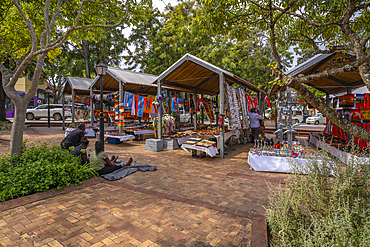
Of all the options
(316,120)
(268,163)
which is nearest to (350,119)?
(268,163)

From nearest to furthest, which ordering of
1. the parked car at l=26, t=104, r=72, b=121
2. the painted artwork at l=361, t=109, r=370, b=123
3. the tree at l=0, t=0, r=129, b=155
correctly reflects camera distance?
the tree at l=0, t=0, r=129, b=155, the painted artwork at l=361, t=109, r=370, b=123, the parked car at l=26, t=104, r=72, b=121

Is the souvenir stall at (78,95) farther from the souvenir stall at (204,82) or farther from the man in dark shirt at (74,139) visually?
the man in dark shirt at (74,139)

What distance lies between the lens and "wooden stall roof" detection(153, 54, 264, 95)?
28.0ft

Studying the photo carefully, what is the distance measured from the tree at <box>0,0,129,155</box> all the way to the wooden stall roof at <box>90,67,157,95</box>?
12.6 ft

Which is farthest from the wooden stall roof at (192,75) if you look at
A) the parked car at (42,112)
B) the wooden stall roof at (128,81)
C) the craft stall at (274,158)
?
the parked car at (42,112)

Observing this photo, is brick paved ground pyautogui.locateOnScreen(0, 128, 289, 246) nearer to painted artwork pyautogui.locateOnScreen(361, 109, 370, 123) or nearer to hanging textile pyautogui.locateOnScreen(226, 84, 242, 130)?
hanging textile pyautogui.locateOnScreen(226, 84, 242, 130)

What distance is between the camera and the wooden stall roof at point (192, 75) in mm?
8523

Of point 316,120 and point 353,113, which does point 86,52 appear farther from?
point 316,120

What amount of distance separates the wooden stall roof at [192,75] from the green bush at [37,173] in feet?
18.6

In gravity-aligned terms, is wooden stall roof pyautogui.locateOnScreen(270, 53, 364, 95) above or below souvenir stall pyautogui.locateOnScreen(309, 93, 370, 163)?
above

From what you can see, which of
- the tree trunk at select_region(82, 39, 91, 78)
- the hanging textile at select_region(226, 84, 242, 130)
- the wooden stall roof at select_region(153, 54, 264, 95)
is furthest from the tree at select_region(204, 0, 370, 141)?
the tree trunk at select_region(82, 39, 91, 78)

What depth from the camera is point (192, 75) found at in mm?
10516

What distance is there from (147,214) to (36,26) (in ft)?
27.9

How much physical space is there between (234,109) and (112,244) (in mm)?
7909
